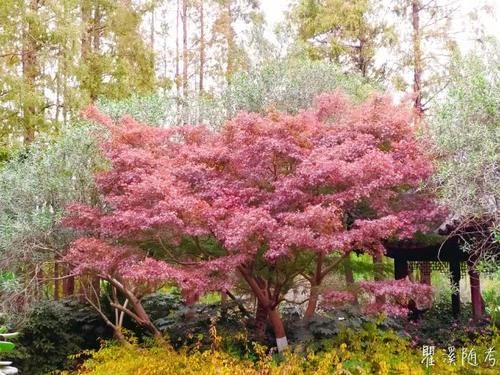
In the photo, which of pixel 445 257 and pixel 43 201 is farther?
pixel 445 257

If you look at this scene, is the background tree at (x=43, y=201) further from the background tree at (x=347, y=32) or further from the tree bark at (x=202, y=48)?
the tree bark at (x=202, y=48)

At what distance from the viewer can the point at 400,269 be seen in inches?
375

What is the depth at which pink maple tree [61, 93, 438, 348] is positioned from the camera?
6.29 metres

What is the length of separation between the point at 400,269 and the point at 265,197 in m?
3.86

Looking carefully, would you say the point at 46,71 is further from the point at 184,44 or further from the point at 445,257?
the point at 445,257

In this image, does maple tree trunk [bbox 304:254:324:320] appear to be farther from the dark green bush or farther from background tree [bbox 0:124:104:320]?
the dark green bush

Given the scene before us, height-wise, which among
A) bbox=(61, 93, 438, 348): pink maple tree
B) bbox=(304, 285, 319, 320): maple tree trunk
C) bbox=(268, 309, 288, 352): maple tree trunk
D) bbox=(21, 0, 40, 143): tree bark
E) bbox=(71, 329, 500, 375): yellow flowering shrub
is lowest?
bbox=(71, 329, 500, 375): yellow flowering shrub

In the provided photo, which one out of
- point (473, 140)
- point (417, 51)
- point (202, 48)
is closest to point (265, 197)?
point (473, 140)

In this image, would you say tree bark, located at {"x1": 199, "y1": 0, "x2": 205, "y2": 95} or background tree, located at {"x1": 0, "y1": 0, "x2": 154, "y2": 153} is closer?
background tree, located at {"x1": 0, "y1": 0, "x2": 154, "y2": 153}

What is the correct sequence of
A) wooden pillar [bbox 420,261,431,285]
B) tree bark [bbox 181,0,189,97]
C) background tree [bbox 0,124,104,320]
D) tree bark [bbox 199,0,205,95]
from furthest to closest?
tree bark [bbox 199,0,205,95]
tree bark [bbox 181,0,189,97]
wooden pillar [bbox 420,261,431,285]
background tree [bbox 0,124,104,320]

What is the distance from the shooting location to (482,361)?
700 centimetres

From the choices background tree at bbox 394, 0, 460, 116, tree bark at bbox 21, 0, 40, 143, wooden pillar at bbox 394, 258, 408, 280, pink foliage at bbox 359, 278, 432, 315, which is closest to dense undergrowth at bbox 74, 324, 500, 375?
pink foliage at bbox 359, 278, 432, 315

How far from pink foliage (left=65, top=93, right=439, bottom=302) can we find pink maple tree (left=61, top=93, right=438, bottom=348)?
0.6 inches

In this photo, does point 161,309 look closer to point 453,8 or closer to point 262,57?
point 262,57
